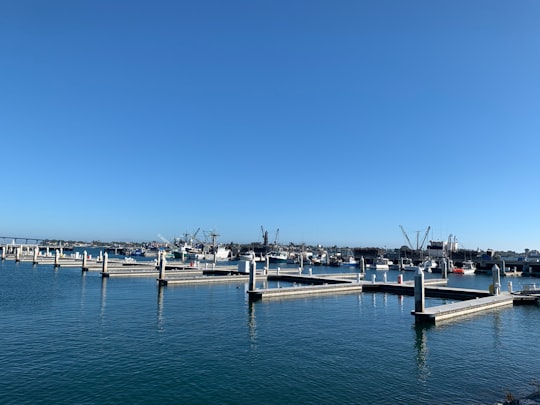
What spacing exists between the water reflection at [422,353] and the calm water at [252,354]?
0.08 meters

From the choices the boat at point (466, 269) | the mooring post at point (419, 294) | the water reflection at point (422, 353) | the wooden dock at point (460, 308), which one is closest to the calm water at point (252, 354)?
the water reflection at point (422, 353)

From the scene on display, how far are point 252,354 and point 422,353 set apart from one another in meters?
11.2

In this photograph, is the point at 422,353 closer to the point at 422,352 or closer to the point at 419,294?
the point at 422,352

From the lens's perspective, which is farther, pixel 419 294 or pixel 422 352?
pixel 419 294

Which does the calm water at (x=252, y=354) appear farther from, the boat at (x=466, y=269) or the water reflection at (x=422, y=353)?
the boat at (x=466, y=269)

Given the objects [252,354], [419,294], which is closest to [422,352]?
[419,294]

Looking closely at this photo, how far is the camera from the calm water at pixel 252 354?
19859 mm

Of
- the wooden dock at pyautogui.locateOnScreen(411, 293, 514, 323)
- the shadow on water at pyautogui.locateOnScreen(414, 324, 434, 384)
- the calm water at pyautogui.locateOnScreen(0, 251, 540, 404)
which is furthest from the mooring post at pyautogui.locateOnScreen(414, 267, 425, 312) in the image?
the shadow on water at pyautogui.locateOnScreen(414, 324, 434, 384)

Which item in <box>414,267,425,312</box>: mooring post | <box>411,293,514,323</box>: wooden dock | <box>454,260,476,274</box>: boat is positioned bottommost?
<box>454,260,476,274</box>: boat

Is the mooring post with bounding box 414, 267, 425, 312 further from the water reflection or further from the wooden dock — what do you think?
the water reflection

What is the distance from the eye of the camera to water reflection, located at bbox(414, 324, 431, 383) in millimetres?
22984

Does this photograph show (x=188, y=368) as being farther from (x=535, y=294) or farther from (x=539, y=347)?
(x=535, y=294)

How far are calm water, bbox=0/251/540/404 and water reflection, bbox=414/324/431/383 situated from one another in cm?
8

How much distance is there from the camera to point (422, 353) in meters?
27.5
